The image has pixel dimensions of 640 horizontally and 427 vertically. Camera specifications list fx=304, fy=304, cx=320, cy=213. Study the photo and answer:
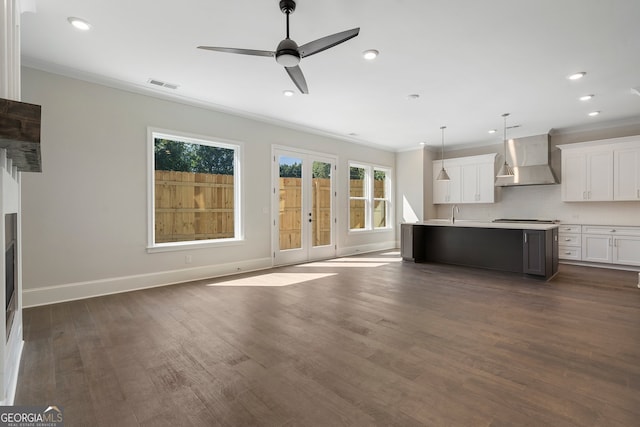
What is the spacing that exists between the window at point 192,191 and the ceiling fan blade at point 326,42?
3.13 meters

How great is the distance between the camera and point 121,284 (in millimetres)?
4227

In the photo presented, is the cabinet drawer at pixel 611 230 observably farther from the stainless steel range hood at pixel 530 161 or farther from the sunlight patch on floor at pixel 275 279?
the sunlight patch on floor at pixel 275 279

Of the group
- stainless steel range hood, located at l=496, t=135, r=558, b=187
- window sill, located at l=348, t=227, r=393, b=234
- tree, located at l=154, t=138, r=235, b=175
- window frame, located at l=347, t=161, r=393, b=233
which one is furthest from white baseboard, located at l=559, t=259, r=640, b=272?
tree, located at l=154, t=138, r=235, b=175

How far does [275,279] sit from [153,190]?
2.31 m

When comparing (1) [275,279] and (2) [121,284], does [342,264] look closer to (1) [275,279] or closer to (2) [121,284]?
(1) [275,279]

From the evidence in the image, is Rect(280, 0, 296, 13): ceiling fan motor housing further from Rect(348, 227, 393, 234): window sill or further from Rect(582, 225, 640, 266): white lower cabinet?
Rect(582, 225, 640, 266): white lower cabinet

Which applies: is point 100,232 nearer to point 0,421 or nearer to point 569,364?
point 0,421

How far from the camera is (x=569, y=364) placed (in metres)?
2.26

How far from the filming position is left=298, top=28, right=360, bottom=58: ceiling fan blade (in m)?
2.32

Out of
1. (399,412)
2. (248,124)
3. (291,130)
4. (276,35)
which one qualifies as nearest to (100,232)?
(248,124)

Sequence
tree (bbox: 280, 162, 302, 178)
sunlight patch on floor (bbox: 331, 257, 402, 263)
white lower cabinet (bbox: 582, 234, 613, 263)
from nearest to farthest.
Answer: white lower cabinet (bbox: 582, 234, 613, 263), tree (bbox: 280, 162, 302, 178), sunlight patch on floor (bbox: 331, 257, 402, 263)

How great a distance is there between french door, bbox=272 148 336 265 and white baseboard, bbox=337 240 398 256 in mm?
361

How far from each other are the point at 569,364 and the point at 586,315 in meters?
1.43

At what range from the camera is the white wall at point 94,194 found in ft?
12.1
